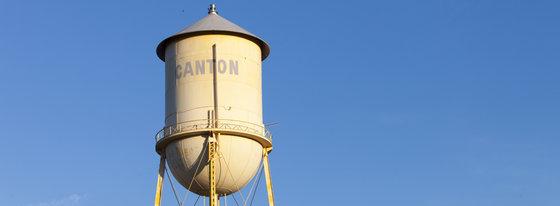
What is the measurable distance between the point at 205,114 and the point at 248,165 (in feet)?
8.50

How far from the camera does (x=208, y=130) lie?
48438mm

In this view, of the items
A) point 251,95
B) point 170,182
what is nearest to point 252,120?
point 251,95

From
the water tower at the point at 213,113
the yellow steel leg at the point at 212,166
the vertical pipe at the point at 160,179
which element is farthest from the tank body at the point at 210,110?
the vertical pipe at the point at 160,179

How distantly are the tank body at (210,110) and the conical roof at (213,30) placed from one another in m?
0.19

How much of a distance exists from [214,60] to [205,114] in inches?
84.3

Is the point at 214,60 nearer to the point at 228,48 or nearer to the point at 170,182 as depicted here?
the point at 228,48

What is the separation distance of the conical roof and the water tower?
4 centimetres

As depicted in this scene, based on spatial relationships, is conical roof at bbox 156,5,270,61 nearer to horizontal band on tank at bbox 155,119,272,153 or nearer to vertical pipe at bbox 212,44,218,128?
vertical pipe at bbox 212,44,218,128

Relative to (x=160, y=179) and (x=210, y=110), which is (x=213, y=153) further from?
(x=160, y=179)

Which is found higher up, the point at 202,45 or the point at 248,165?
the point at 202,45

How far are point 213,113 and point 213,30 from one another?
3313mm

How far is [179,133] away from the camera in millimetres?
48750

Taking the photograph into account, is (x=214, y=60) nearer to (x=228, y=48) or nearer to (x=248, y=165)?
(x=228, y=48)

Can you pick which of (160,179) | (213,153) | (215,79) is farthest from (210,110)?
(160,179)
